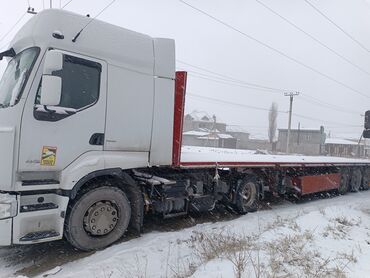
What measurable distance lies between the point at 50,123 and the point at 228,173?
458 cm

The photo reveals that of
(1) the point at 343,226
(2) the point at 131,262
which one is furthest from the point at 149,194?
(1) the point at 343,226

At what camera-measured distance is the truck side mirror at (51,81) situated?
505 centimetres

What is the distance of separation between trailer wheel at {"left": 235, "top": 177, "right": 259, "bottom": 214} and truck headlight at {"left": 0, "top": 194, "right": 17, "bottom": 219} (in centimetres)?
516

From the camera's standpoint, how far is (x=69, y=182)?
550 centimetres

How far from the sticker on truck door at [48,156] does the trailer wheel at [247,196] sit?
467cm

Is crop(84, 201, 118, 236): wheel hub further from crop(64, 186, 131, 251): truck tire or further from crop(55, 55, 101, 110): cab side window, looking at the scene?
crop(55, 55, 101, 110): cab side window

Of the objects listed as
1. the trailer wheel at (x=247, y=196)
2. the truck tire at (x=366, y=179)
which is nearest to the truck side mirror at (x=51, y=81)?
the trailer wheel at (x=247, y=196)

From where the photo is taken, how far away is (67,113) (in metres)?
5.54

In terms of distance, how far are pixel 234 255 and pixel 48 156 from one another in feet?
9.40

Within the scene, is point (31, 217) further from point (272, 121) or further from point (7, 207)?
point (272, 121)

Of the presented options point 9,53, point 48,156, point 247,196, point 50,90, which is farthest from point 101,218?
point 247,196

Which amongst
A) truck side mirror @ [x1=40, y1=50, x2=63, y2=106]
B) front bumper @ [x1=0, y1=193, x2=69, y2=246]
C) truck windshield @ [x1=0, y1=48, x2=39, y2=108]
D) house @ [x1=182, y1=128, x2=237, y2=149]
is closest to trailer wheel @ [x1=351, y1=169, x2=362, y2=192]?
front bumper @ [x1=0, y1=193, x2=69, y2=246]

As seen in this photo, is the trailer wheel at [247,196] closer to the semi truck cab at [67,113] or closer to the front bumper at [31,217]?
the semi truck cab at [67,113]

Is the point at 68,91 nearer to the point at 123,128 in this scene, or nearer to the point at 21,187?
the point at 123,128
